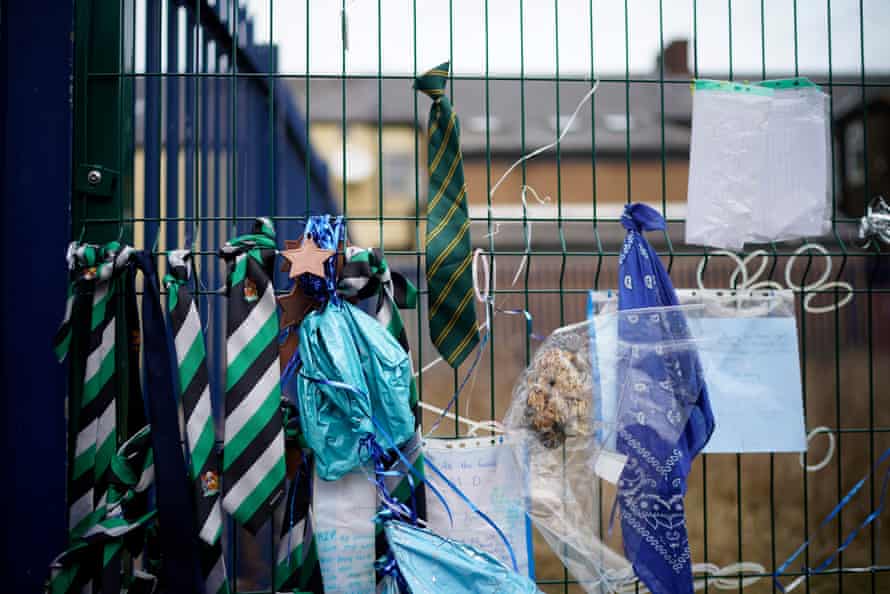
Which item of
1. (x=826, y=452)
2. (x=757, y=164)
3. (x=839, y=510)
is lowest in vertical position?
(x=839, y=510)

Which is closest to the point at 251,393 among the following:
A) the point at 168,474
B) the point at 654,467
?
the point at 168,474

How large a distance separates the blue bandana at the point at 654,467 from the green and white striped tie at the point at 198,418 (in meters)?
0.88

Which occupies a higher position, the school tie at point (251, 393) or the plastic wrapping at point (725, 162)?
the plastic wrapping at point (725, 162)

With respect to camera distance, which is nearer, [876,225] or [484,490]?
[484,490]

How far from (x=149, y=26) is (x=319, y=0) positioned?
451mm

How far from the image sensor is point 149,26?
1665 millimetres

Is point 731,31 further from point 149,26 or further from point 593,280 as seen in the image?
point 149,26

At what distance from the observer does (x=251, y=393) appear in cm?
134

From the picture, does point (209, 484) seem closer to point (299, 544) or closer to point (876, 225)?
point (299, 544)

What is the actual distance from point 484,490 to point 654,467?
38 cm

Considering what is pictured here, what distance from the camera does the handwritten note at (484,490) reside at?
1468 mm

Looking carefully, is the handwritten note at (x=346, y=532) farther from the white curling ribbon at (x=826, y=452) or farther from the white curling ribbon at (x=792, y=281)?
the white curling ribbon at (x=826, y=452)

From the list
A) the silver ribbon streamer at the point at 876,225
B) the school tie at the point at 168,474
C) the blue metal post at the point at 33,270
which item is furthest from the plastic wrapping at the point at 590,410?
the blue metal post at the point at 33,270

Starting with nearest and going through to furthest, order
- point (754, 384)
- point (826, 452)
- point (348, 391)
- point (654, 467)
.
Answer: point (348, 391) → point (654, 467) → point (754, 384) → point (826, 452)
